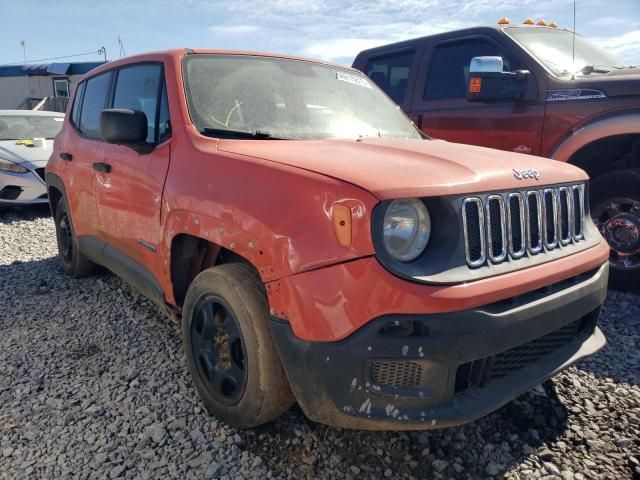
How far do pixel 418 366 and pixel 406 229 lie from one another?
19.4 inches

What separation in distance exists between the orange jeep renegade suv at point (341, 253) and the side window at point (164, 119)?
15 millimetres

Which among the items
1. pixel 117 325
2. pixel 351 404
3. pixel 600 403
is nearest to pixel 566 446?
pixel 600 403

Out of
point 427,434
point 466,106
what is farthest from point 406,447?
point 466,106

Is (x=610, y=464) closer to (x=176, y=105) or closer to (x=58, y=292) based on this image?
(x=176, y=105)

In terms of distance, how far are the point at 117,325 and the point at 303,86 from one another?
2119mm

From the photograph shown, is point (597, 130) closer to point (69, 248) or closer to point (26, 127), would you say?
point (69, 248)

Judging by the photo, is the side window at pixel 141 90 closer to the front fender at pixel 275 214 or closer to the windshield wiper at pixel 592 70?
the front fender at pixel 275 214

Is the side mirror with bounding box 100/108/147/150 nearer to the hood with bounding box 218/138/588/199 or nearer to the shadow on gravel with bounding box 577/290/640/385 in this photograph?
the hood with bounding box 218/138/588/199

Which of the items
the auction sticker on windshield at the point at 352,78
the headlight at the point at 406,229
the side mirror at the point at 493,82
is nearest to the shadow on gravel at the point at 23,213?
the auction sticker on windshield at the point at 352,78

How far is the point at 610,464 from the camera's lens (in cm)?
228

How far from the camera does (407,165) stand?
2.10 metres

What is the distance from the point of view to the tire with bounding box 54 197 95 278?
4.46 metres

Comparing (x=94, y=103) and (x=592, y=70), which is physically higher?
(x=592, y=70)

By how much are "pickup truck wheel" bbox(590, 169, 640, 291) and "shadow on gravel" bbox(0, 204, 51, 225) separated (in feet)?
24.1
